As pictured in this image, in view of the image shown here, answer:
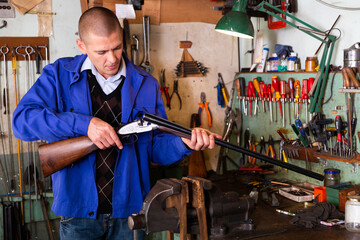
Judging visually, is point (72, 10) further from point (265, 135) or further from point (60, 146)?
point (265, 135)

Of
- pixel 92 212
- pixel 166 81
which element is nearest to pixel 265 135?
pixel 166 81

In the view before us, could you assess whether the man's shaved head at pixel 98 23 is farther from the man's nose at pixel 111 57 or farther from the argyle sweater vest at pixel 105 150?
the argyle sweater vest at pixel 105 150

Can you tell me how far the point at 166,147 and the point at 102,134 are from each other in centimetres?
42

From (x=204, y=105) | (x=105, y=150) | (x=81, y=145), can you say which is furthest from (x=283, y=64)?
(x=81, y=145)

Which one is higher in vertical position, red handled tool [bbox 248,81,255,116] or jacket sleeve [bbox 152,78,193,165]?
red handled tool [bbox 248,81,255,116]

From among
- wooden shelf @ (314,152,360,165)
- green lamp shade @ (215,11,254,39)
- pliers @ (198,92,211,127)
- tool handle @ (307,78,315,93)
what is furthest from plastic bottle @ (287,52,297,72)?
pliers @ (198,92,211,127)

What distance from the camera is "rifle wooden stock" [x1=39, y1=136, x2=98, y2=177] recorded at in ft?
6.68

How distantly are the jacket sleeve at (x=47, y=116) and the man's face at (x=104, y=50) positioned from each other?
20cm

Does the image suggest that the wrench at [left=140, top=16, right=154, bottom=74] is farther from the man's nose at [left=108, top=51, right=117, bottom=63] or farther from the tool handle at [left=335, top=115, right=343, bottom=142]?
the tool handle at [left=335, top=115, right=343, bottom=142]

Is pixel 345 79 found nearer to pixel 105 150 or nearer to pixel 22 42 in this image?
pixel 105 150

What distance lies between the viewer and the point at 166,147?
88.4 inches

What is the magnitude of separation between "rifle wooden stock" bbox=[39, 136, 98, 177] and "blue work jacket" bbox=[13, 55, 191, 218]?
5 cm

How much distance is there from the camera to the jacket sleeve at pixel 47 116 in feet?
6.67

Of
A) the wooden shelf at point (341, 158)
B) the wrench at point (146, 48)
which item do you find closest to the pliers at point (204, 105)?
the wrench at point (146, 48)
